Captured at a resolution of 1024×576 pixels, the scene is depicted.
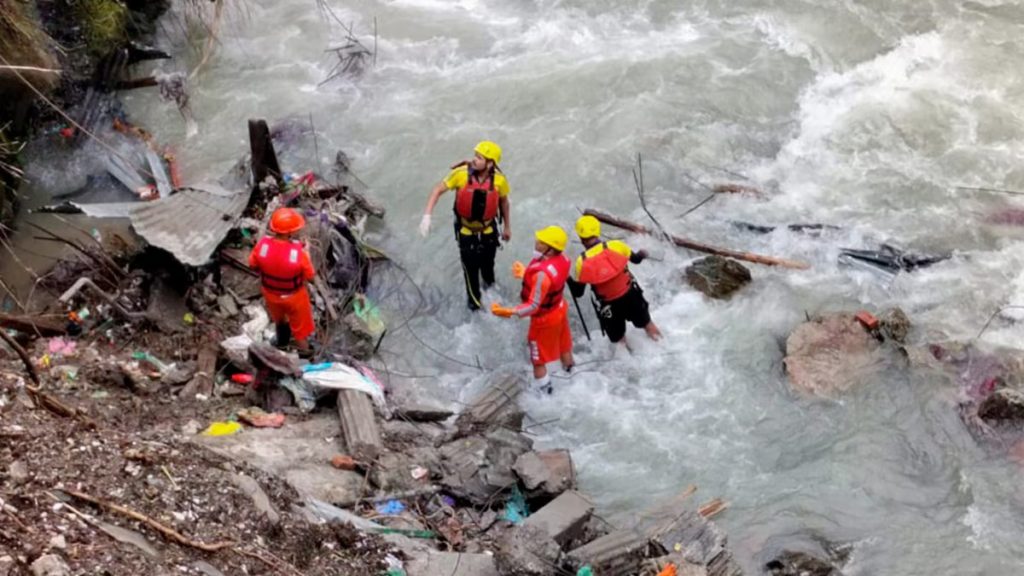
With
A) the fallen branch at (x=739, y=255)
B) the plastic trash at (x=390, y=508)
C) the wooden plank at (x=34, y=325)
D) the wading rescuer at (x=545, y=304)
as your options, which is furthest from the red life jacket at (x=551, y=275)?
the wooden plank at (x=34, y=325)

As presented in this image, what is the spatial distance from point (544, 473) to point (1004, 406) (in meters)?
4.07

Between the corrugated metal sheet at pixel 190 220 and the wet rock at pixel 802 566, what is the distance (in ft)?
17.8

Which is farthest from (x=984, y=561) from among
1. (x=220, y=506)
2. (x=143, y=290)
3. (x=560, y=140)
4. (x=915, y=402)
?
(x=143, y=290)

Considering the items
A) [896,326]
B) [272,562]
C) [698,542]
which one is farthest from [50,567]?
[896,326]

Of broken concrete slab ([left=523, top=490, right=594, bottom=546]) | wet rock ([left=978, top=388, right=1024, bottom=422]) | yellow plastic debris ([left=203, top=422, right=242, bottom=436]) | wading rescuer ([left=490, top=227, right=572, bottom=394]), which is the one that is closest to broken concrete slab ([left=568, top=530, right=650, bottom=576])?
broken concrete slab ([left=523, top=490, right=594, bottom=546])

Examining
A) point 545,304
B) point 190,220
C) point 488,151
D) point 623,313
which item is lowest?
point 623,313

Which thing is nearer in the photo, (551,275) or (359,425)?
(359,425)

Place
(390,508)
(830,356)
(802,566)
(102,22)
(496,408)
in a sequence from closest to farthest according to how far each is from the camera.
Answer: (390,508), (802,566), (496,408), (830,356), (102,22)

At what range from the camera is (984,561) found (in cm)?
653

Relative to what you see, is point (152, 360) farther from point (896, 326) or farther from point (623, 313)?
point (896, 326)

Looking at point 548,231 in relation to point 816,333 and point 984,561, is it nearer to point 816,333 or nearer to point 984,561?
point 816,333

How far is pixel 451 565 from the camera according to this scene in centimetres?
529

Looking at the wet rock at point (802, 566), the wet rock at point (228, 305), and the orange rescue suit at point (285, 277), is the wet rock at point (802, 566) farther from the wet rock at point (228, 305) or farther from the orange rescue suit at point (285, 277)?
the wet rock at point (228, 305)

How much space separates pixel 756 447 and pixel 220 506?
462cm
